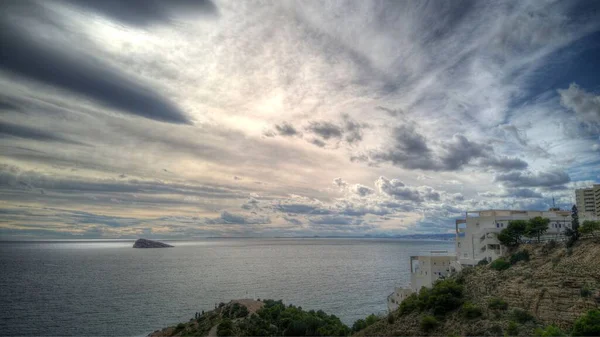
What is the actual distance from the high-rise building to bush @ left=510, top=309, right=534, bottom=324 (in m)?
126

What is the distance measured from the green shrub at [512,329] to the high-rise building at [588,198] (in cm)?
12772

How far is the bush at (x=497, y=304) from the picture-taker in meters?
33.2

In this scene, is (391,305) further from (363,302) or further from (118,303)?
(118,303)

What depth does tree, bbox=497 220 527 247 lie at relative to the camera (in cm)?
4703

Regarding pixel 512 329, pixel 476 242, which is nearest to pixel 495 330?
pixel 512 329

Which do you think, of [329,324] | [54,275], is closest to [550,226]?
[329,324]

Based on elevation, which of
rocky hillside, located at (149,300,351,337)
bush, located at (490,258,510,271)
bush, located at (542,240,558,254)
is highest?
bush, located at (542,240,558,254)

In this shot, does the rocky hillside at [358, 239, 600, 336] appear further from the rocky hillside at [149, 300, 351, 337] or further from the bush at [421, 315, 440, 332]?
the rocky hillside at [149, 300, 351, 337]

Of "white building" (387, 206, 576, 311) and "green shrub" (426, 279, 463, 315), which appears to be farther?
"white building" (387, 206, 576, 311)

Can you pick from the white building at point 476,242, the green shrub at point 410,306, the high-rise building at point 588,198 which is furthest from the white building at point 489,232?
the high-rise building at point 588,198

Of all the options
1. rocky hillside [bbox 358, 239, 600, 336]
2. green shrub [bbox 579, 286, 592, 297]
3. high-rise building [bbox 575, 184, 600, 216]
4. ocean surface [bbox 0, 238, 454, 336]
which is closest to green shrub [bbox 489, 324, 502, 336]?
rocky hillside [bbox 358, 239, 600, 336]

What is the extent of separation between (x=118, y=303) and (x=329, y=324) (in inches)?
2345

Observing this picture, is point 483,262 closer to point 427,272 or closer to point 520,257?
point 520,257

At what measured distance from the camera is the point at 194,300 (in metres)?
85.6
